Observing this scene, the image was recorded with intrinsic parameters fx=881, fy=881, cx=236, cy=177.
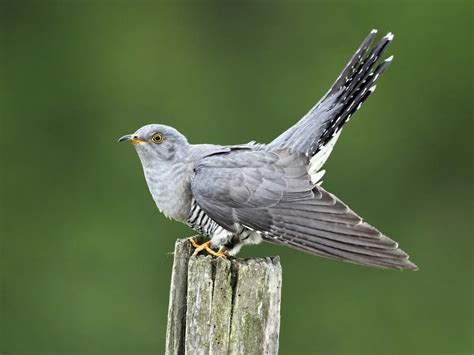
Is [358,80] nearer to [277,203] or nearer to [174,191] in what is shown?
[277,203]

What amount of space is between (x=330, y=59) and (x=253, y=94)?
815mm

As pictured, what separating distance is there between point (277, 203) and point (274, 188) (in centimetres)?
9

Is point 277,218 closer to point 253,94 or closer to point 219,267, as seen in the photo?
point 219,267

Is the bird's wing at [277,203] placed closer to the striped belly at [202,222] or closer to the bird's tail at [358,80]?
the striped belly at [202,222]

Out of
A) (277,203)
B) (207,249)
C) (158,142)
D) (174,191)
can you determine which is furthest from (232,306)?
(158,142)

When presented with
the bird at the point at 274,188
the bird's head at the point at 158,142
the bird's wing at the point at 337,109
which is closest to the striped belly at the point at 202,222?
the bird at the point at 274,188

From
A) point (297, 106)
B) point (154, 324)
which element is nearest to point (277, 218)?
point (154, 324)

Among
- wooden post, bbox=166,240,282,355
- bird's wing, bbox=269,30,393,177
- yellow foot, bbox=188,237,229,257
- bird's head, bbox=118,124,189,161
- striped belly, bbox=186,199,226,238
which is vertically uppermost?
bird's wing, bbox=269,30,393,177

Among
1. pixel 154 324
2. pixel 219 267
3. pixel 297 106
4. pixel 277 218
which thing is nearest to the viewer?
pixel 219 267

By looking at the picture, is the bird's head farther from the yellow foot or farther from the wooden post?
the wooden post

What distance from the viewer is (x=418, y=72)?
338 inches

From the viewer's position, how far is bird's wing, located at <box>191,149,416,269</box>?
12.0 ft

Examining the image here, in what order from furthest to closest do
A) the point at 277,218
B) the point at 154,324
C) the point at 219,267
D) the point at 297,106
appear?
1. the point at 297,106
2. the point at 154,324
3. the point at 277,218
4. the point at 219,267

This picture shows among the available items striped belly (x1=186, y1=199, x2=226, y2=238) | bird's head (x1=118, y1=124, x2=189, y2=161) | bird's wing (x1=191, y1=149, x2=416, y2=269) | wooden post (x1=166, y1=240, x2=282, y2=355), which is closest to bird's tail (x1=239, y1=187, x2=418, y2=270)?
bird's wing (x1=191, y1=149, x2=416, y2=269)
